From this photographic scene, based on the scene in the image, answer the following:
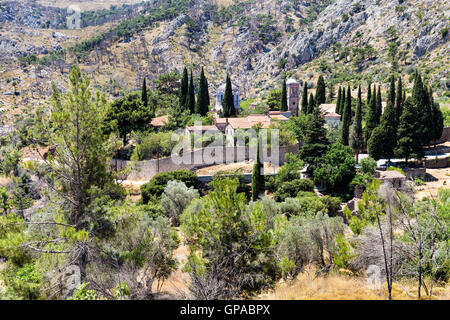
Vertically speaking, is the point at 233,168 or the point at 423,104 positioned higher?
the point at 423,104

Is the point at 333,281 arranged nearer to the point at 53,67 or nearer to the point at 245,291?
the point at 245,291

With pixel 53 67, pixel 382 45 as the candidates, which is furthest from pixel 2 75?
pixel 382 45

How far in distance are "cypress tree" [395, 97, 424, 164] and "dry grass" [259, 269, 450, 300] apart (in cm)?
2352

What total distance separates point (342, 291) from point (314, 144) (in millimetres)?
22223

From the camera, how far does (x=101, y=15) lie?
146 meters

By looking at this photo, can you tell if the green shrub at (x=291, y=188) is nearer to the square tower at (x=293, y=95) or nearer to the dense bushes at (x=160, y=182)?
the dense bushes at (x=160, y=182)

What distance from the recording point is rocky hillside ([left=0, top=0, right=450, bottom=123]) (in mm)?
70688

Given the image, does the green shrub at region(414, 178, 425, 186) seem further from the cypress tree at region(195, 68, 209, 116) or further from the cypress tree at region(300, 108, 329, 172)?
the cypress tree at region(195, 68, 209, 116)

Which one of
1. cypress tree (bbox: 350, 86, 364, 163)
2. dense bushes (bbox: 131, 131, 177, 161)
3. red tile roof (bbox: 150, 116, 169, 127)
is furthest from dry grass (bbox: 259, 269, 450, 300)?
red tile roof (bbox: 150, 116, 169, 127)

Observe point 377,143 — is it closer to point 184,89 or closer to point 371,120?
point 371,120

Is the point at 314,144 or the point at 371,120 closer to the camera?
the point at 314,144

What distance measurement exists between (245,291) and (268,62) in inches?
3761

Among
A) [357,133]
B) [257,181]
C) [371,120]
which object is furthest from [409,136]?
[257,181]

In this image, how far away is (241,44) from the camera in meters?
108
